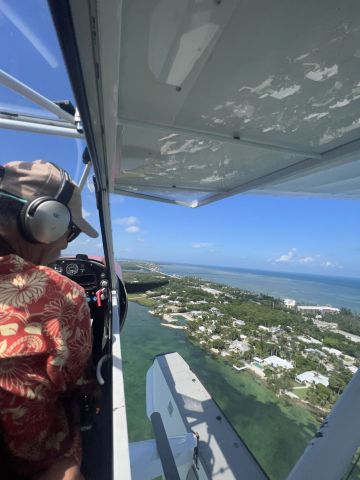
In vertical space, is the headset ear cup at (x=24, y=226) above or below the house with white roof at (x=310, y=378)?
above

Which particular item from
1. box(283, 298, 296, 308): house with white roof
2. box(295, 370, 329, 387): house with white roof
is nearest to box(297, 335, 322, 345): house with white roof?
box(295, 370, 329, 387): house with white roof

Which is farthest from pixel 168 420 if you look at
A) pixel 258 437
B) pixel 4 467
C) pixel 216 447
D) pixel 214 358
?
pixel 214 358

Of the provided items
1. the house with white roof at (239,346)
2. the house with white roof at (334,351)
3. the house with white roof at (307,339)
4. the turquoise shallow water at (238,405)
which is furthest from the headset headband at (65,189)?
the house with white roof at (307,339)

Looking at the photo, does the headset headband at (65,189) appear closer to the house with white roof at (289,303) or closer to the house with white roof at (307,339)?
the house with white roof at (307,339)

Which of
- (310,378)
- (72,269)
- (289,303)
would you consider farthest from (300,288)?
(72,269)

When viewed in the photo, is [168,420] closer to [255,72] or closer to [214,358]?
[255,72]

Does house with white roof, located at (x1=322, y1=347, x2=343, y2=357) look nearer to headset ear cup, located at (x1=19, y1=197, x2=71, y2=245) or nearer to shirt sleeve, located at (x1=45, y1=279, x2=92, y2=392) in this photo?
shirt sleeve, located at (x1=45, y1=279, x2=92, y2=392)

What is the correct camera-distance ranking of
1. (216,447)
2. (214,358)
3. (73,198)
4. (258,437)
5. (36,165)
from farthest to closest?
(214,358) < (258,437) < (216,447) < (73,198) < (36,165)
